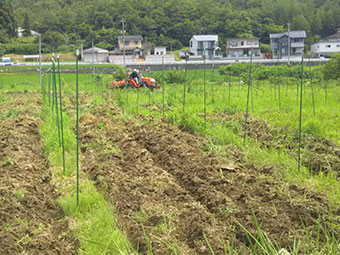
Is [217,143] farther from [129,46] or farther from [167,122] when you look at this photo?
[129,46]

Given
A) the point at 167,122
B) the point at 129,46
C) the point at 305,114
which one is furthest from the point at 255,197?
the point at 129,46

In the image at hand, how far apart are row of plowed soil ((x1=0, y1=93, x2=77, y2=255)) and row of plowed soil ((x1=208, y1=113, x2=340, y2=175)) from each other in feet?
10.3

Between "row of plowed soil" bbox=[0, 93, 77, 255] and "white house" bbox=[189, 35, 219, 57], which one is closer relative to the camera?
"row of plowed soil" bbox=[0, 93, 77, 255]

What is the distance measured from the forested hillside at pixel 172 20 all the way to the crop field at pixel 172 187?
50.8m

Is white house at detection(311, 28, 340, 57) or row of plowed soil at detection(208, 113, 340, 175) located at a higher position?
white house at detection(311, 28, 340, 57)

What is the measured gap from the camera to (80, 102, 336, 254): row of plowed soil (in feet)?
11.0

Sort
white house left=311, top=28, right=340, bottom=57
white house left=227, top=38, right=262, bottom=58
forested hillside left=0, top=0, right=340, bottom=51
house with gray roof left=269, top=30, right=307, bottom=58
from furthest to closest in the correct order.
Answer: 1. forested hillside left=0, top=0, right=340, bottom=51
2. white house left=227, top=38, right=262, bottom=58
3. house with gray roof left=269, top=30, right=307, bottom=58
4. white house left=311, top=28, right=340, bottom=57

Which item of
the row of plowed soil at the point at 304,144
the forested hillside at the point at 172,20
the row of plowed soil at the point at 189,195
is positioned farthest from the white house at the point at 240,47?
the row of plowed soil at the point at 189,195

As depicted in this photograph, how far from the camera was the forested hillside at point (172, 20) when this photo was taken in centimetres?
5900

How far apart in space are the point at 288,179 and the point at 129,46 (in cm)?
5237

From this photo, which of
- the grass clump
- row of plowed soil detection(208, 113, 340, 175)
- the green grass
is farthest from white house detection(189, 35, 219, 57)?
the grass clump

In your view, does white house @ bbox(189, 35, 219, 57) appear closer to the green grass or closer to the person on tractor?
the person on tractor

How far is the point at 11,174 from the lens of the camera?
192 inches

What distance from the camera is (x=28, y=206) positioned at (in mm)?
3994
